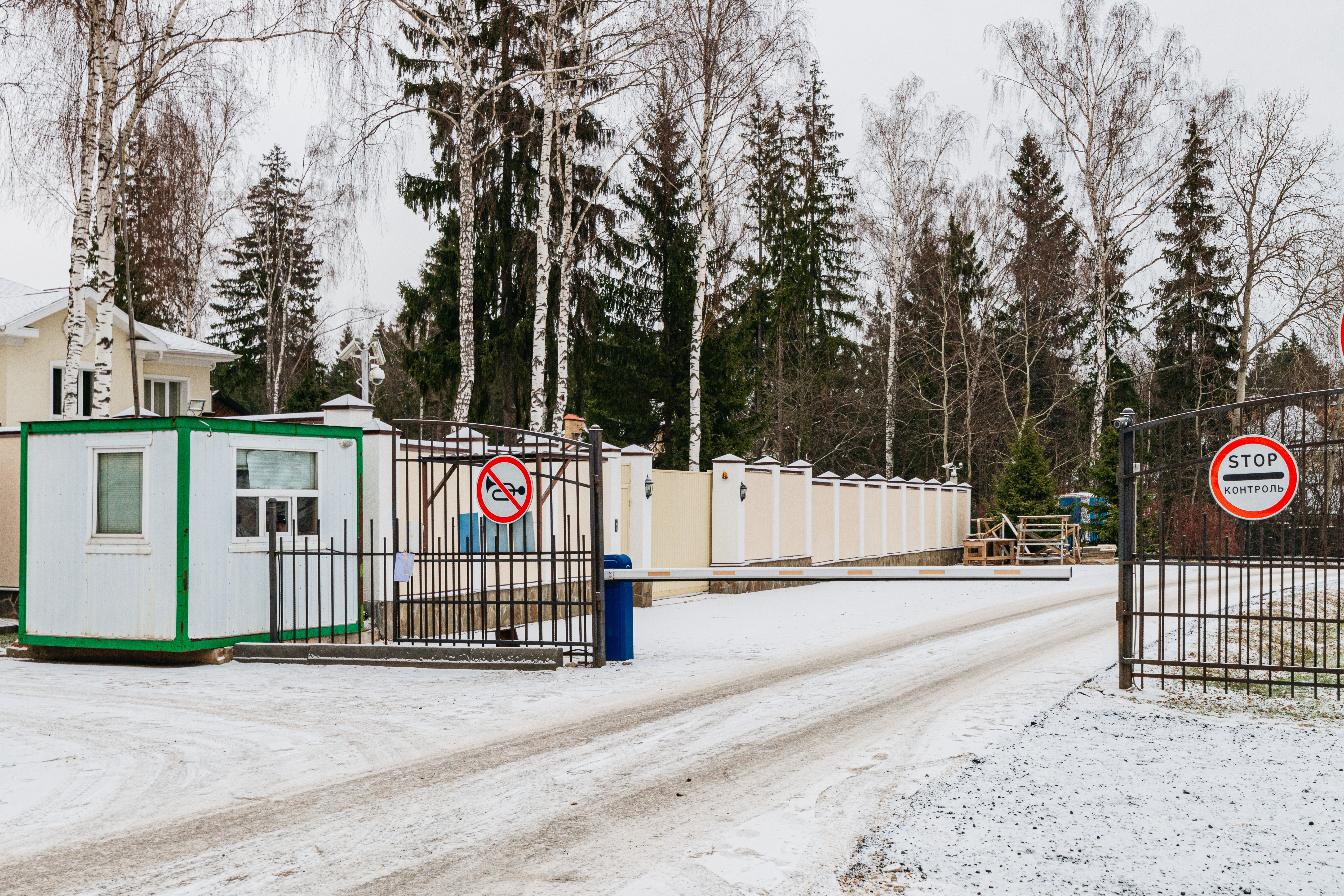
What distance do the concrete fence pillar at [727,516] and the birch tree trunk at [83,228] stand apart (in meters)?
11.0

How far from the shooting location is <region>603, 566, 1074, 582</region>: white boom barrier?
33.9 ft

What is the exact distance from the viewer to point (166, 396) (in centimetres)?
3191

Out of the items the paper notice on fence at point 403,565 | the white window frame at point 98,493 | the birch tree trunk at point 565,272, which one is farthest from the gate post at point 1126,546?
the birch tree trunk at point 565,272

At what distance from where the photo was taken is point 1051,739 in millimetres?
7422

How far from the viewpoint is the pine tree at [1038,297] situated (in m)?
37.8

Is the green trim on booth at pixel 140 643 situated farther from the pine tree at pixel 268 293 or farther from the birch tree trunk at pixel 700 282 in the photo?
the pine tree at pixel 268 293

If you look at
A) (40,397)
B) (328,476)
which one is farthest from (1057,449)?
(328,476)

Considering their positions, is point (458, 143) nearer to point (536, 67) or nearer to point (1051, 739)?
point (536, 67)

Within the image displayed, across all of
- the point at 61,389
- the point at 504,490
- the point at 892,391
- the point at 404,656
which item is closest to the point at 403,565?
the point at 404,656

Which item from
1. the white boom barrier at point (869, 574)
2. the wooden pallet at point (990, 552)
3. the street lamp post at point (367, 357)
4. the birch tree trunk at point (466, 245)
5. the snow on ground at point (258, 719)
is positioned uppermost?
the birch tree trunk at point (466, 245)

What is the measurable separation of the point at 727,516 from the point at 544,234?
20.8ft

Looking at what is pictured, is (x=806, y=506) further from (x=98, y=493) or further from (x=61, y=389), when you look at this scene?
(x=61, y=389)

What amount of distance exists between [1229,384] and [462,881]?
132 feet

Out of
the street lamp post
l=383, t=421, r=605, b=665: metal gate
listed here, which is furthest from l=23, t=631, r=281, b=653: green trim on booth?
the street lamp post
